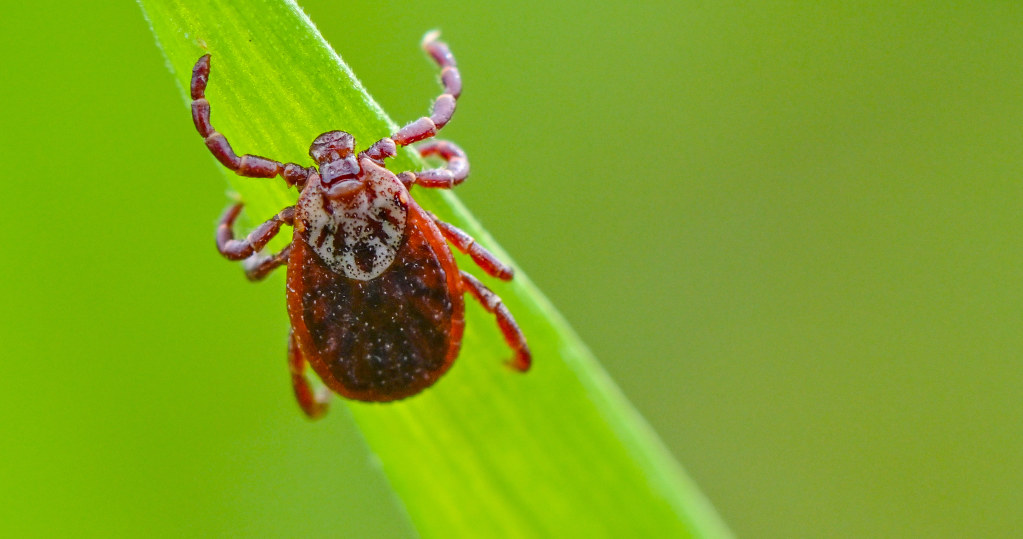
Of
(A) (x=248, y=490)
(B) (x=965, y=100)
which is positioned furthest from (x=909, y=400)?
(A) (x=248, y=490)

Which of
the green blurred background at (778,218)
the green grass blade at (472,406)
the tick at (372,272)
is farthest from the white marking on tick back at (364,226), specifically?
the green blurred background at (778,218)

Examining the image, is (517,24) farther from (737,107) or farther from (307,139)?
(307,139)

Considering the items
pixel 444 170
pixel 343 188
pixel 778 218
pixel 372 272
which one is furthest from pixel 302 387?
pixel 778 218

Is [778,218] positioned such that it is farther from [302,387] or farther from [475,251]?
[475,251]

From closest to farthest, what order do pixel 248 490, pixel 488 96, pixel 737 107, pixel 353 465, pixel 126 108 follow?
pixel 126 108, pixel 248 490, pixel 353 465, pixel 488 96, pixel 737 107

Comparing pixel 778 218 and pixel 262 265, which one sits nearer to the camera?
pixel 262 265

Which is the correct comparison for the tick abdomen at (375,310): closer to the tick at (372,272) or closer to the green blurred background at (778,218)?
the tick at (372,272)
